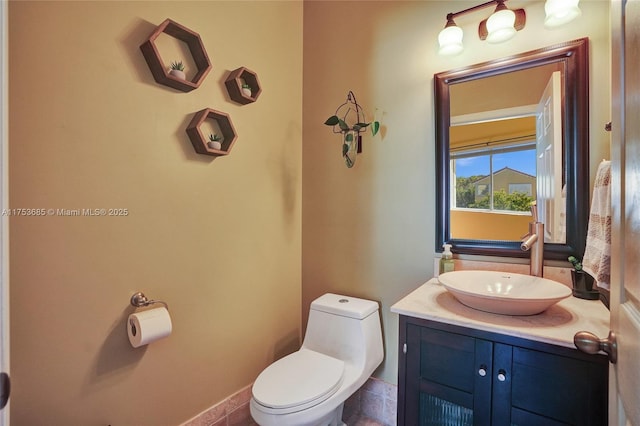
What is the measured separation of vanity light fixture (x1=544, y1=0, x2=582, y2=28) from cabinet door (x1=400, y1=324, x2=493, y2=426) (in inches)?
53.9

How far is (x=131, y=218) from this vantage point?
1240 millimetres

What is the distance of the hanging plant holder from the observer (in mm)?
1748

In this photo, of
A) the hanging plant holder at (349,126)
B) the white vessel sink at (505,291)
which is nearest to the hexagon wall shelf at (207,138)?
the hanging plant holder at (349,126)

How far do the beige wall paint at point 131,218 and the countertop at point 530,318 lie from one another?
0.97 meters

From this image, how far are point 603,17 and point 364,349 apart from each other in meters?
1.83

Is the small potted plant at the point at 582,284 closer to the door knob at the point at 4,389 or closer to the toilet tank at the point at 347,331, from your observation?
the toilet tank at the point at 347,331

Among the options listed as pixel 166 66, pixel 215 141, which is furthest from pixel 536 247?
pixel 166 66

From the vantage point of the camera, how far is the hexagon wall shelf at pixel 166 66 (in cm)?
123

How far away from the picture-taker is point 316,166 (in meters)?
2.03

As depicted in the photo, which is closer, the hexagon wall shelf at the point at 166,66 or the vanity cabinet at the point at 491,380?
the vanity cabinet at the point at 491,380

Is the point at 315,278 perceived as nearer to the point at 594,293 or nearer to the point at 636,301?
the point at 594,293

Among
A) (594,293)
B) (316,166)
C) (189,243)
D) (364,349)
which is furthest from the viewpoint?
(316,166)

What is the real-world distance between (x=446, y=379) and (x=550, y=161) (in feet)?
3.51

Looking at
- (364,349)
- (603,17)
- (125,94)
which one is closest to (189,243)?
(125,94)
